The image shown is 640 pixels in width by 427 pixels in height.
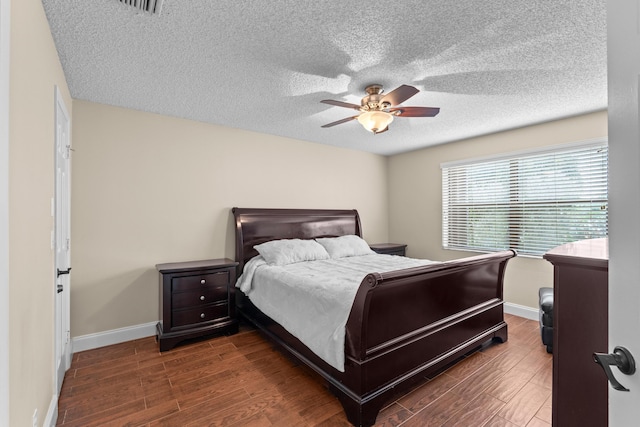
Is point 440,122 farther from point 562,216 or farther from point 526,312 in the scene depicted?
point 526,312

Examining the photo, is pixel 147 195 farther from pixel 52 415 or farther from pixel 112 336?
pixel 52 415

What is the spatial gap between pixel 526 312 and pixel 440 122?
262 centimetres

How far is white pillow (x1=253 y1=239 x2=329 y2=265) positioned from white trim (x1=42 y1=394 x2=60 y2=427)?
78.3 inches

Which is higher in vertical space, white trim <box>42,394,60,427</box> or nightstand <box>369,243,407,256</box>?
nightstand <box>369,243,407,256</box>

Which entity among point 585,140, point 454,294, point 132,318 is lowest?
point 132,318

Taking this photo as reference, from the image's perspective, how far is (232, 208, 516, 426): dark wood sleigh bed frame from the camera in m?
1.87

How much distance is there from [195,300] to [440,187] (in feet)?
12.6

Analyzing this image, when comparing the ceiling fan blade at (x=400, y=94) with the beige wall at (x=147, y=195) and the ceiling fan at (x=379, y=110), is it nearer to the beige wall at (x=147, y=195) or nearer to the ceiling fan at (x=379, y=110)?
the ceiling fan at (x=379, y=110)

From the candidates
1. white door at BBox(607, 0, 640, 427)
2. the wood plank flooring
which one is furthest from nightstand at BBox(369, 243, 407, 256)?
white door at BBox(607, 0, 640, 427)

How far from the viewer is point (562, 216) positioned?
344 cm

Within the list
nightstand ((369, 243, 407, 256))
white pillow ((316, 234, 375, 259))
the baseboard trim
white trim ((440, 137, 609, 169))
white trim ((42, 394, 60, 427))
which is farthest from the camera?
nightstand ((369, 243, 407, 256))

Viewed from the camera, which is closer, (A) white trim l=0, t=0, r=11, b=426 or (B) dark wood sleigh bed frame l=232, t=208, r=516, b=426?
(A) white trim l=0, t=0, r=11, b=426

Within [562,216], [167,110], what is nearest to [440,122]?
[562,216]

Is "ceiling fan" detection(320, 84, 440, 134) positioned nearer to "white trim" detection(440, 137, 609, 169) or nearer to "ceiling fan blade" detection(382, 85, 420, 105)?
"ceiling fan blade" detection(382, 85, 420, 105)
